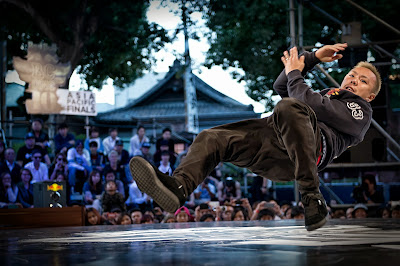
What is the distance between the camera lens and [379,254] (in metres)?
1.56

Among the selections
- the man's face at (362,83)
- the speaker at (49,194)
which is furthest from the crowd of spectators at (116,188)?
the man's face at (362,83)

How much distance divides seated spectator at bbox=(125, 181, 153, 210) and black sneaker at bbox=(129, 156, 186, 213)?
522 centimetres

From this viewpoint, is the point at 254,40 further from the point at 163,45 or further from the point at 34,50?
the point at 34,50

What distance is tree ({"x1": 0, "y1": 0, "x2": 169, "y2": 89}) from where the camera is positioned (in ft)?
38.5

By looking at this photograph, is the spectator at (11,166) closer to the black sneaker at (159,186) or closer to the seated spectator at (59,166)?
the seated spectator at (59,166)

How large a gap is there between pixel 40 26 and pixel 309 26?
577 cm

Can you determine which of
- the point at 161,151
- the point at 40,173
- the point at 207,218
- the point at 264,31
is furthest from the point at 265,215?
the point at 264,31

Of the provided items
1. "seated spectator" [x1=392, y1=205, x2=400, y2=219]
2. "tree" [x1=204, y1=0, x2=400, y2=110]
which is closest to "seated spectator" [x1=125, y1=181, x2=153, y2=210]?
"seated spectator" [x1=392, y1=205, x2=400, y2=219]

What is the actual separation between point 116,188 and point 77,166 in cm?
78

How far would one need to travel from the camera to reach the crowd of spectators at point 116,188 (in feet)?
20.0

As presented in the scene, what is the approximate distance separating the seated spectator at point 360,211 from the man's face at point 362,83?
11.9 ft

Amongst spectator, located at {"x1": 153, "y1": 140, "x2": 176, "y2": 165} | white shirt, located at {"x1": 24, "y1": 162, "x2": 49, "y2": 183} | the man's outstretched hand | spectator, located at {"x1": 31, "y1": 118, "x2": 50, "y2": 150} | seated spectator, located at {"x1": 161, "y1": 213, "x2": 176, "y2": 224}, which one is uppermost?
spectator, located at {"x1": 31, "y1": 118, "x2": 50, "y2": 150}

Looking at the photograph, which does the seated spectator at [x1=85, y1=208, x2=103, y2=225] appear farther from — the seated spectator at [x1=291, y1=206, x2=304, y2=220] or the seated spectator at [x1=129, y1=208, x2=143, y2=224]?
the seated spectator at [x1=291, y1=206, x2=304, y2=220]

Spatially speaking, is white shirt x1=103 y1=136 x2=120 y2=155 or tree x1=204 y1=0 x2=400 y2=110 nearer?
white shirt x1=103 y1=136 x2=120 y2=155
